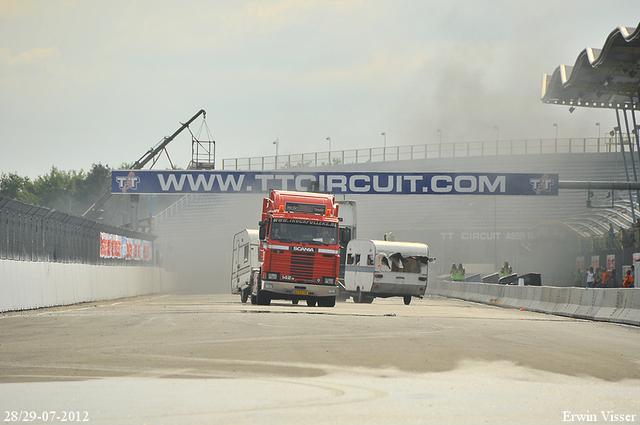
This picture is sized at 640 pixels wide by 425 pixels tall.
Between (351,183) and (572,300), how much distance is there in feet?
60.4

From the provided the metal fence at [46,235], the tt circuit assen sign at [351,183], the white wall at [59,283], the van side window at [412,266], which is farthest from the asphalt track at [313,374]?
the tt circuit assen sign at [351,183]

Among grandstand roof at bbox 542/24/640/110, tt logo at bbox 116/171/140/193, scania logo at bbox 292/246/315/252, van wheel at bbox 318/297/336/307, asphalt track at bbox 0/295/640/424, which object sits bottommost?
asphalt track at bbox 0/295/640/424

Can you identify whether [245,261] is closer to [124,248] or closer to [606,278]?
[124,248]

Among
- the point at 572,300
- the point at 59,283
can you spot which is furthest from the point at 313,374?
the point at 59,283

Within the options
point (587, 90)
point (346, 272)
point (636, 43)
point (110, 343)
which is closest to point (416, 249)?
Result: point (346, 272)

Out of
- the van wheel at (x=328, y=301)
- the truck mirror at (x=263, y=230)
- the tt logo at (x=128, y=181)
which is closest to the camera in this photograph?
the truck mirror at (x=263, y=230)

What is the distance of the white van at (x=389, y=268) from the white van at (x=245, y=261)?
4439 millimetres

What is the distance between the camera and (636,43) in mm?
37219

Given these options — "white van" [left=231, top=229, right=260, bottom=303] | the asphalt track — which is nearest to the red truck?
"white van" [left=231, top=229, right=260, bottom=303]

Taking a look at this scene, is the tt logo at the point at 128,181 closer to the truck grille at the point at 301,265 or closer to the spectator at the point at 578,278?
the truck grille at the point at 301,265

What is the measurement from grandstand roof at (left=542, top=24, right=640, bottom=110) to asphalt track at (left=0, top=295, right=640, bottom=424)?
1008 inches

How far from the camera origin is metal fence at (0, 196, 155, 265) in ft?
73.8

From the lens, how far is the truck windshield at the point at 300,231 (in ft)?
81.5

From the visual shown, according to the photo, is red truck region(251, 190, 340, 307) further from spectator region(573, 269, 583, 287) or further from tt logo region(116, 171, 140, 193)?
spectator region(573, 269, 583, 287)
